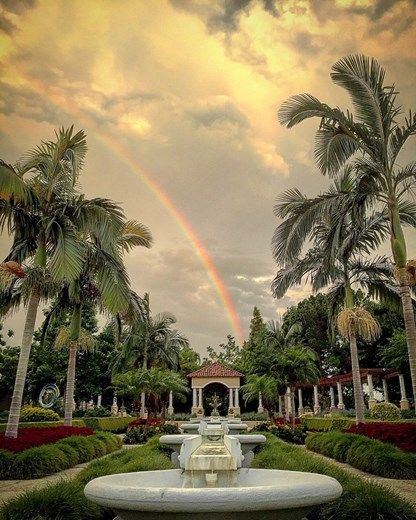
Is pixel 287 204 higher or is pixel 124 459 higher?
pixel 287 204

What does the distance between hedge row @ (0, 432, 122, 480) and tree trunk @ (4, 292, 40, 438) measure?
3.85 ft

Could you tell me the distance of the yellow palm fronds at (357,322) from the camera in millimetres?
14648

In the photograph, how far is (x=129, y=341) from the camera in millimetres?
30969

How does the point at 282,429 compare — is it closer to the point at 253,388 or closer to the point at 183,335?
the point at 253,388

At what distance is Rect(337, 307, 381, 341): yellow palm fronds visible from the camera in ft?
48.1

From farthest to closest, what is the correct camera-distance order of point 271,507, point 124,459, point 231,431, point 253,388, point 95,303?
1. point 253,388
2. point 95,303
3. point 231,431
4. point 124,459
5. point 271,507

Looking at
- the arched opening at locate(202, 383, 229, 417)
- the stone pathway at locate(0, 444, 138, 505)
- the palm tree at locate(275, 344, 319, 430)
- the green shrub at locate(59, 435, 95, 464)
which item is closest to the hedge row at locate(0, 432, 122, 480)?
the green shrub at locate(59, 435, 95, 464)

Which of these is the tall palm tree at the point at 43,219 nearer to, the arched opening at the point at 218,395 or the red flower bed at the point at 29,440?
the red flower bed at the point at 29,440

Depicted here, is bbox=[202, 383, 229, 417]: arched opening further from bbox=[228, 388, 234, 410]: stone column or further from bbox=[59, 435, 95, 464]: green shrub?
bbox=[59, 435, 95, 464]: green shrub

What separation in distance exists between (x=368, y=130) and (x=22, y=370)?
10478mm

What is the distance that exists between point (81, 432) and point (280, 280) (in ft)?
28.1

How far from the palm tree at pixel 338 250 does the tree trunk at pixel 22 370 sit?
682cm

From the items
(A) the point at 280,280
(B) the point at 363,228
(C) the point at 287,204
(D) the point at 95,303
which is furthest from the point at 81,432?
(B) the point at 363,228

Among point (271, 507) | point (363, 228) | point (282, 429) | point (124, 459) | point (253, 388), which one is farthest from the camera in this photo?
point (253, 388)
